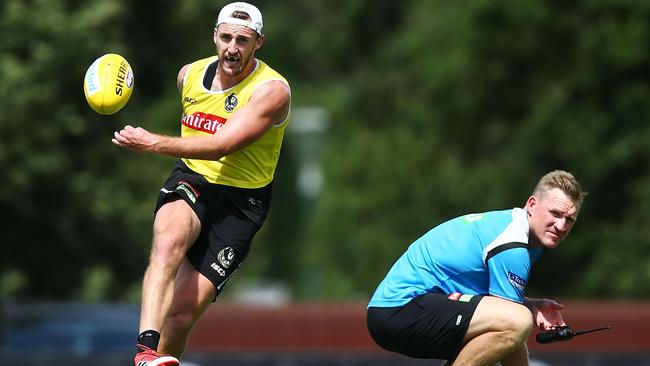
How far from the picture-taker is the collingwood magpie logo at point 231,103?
29.4ft

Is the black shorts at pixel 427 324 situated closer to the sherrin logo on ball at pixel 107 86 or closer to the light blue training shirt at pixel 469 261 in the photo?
the light blue training shirt at pixel 469 261

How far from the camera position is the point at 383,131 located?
36.8 meters

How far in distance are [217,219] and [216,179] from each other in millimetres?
273

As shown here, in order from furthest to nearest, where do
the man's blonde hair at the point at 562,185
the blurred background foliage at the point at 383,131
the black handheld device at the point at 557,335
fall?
the blurred background foliage at the point at 383,131 → the black handheld device at the point at 557,335 → the man's blonde hair at the point at 562,185

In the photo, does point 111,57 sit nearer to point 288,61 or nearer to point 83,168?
point 83,168

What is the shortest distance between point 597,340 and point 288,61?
138 ft

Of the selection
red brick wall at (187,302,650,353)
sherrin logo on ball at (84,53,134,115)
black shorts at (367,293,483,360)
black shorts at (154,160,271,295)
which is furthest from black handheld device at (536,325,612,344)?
red brick wall at (187,302,650,353)

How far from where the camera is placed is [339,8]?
3966 centimetres

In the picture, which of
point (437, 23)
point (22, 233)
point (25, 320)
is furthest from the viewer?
point (437, 23)

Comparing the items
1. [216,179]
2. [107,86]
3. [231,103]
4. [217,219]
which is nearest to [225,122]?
[231,103]

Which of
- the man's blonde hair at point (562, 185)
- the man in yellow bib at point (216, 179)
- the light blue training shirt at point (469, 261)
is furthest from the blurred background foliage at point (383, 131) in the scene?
the man's blonde hair at point (562, 185)

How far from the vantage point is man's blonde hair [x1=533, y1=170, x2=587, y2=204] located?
8.24 m

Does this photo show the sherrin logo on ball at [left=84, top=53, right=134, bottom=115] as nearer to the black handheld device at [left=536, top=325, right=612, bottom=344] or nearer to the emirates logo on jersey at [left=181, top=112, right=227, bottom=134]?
the emirates logo on jersey at [left=181, top=112, right=227, bottom=134]

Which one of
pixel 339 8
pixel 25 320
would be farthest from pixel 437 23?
pixel 25 320
